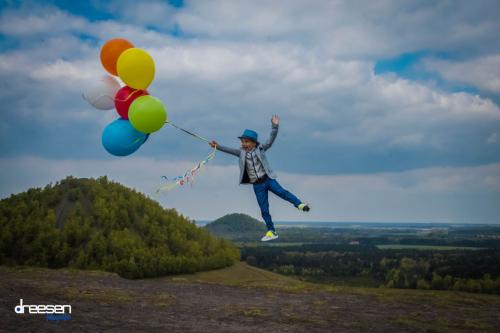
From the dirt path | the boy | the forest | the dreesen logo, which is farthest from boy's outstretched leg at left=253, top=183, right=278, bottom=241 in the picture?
the forest

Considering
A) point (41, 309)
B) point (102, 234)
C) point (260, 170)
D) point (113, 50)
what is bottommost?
point (41, 309)

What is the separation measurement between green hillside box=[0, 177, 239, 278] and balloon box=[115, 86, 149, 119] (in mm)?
38371

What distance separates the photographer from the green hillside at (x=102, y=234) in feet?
154

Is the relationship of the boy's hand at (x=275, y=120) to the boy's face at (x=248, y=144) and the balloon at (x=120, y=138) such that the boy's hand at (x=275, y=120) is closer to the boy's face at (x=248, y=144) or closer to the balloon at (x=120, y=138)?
the boy's face at (x=248, y=144)

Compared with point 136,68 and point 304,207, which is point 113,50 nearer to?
point 136,68

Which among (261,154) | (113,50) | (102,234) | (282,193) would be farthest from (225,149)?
(102,234)

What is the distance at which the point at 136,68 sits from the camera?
996cm

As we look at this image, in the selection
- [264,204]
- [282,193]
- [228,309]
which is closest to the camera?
[282,193]

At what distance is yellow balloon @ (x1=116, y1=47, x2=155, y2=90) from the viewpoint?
32.7 ft

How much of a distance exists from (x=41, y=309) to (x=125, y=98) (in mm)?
10619

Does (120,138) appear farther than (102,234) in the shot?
No

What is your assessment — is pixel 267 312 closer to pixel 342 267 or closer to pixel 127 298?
pixel 127 298

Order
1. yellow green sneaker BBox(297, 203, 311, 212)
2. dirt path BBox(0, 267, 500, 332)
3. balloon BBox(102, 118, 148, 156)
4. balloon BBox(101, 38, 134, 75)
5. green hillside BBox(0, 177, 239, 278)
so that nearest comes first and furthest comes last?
yellow green sneaker BBox(297, 203, 311, 212) < balloon BBox(102, 118, 148, 156) < balloon BBox(101, 38, 134, 75) < dirt path BBox(0, 267, 500, 332) < green hillside BBox(0, 177, 239, 278)

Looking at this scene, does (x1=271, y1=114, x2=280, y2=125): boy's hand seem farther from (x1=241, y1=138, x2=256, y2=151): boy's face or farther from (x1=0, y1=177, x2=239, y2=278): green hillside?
(x1=0, y1=177, x2=239, y2=278): green hillside
